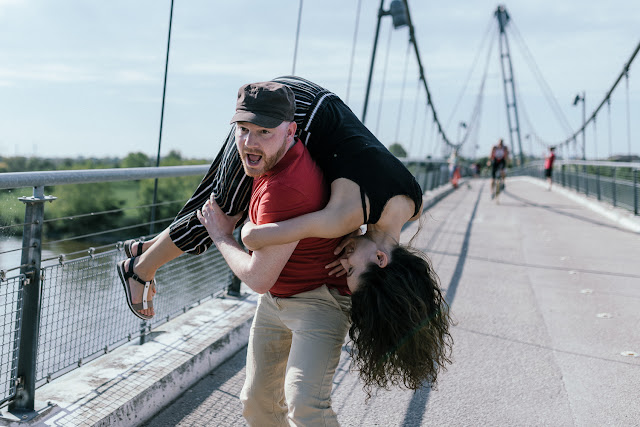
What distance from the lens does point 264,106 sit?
1.93 m

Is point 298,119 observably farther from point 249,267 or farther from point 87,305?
point 87,305

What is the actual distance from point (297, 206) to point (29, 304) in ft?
4.15

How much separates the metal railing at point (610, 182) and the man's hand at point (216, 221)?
Result: 9.97 meters

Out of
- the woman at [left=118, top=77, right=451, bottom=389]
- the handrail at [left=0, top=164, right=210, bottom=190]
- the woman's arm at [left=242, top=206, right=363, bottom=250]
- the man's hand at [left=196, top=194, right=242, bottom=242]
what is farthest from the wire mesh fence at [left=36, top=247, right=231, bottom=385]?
the woman's arm at [left=242, top=206, right=363, bottom=250]

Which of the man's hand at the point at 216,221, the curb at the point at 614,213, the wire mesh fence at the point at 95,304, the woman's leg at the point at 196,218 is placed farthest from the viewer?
the curb at the point at 614,213

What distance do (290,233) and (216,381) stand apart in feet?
5.69

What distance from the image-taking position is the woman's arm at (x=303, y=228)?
1896 mm

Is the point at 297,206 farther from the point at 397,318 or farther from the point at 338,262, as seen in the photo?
the point at 397,318

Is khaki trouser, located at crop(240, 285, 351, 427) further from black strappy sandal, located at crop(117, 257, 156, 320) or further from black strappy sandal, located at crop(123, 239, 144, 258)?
black strappy sandal, located at crop(123, 239, 144, 258)

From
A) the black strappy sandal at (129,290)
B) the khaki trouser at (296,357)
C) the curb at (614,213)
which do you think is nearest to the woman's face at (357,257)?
the khaki trouser at (296,357)

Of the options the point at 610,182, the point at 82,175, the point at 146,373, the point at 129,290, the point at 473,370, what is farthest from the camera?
the point at 610,182

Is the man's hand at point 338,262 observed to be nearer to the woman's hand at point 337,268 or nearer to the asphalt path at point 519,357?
the woman's hand at point 337,268

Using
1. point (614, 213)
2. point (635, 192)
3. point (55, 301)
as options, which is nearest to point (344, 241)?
point (55, 301)

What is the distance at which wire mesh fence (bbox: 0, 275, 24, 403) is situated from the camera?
2377 mm
